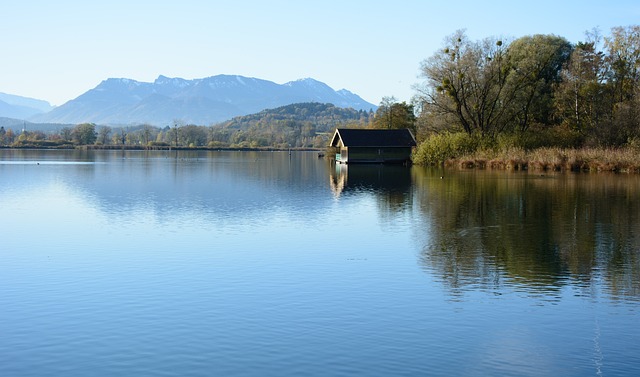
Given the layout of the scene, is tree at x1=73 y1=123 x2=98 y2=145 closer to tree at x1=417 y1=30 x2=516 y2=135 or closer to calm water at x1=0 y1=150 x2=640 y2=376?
tree at x1=417 y1=30 x2=516 y2=135

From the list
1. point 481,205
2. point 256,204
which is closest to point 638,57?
point 481,205

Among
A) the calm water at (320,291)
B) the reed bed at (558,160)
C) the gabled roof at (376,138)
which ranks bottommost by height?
the calm water at (320,291)

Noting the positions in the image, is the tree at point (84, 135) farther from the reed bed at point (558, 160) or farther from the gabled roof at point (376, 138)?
the reed bed at point (558, 160)

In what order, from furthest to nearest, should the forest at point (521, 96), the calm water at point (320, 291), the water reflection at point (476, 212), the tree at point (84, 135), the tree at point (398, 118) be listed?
the tree at point (84, 135) < the tree at point (398, 118) < the forest at point (521, 96) < the water reflection at point (476, 212) < the calm water at point (320, 291)

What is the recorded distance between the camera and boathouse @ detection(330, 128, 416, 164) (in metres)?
86.9

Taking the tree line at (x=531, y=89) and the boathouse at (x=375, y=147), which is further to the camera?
the boathouse at (x=375, y=147)

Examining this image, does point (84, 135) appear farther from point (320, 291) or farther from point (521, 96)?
point (320, 291)

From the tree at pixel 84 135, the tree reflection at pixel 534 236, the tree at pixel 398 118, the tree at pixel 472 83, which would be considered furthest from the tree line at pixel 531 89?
the tree at pixel 84 135

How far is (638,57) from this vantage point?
7238 cm

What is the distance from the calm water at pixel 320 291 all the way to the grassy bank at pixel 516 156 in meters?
30.1

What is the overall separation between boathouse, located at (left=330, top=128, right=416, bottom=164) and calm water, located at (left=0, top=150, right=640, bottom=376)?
54.7 metres

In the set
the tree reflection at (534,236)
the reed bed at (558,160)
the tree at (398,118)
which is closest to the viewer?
the tree reflection at (534,236)

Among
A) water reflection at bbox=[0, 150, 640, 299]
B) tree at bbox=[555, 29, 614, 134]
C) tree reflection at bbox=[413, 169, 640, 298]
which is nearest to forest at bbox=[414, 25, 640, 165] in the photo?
tree at bbox=[555, 29, 614, 134]

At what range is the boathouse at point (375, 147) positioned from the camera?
86.9 meters
